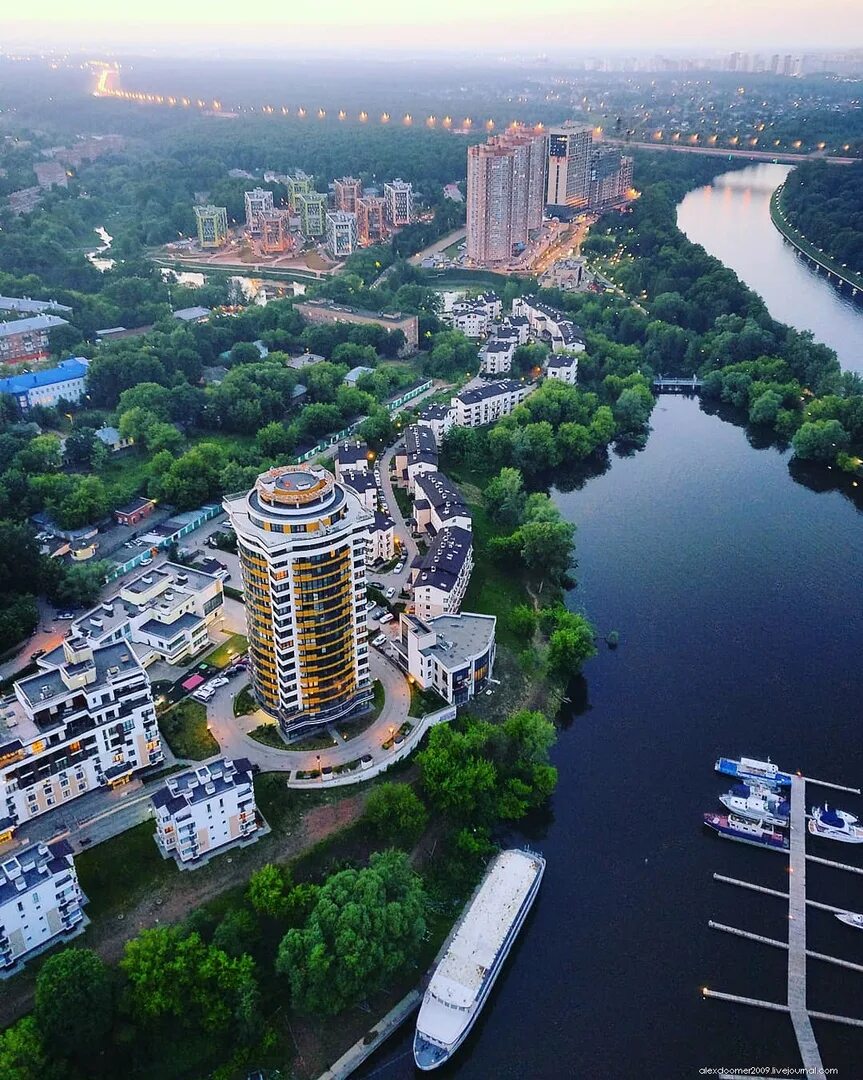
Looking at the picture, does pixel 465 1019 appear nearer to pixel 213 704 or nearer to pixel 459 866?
pixel 459 866

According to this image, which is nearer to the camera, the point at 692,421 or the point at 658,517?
the point at 658,517

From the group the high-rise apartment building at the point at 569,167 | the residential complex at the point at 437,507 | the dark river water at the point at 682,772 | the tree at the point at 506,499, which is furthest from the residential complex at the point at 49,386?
the high-rise apartment building at the point at 569,167

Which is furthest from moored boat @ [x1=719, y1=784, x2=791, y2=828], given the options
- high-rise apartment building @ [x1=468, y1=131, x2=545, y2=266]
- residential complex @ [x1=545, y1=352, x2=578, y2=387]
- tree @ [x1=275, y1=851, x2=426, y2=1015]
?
high-rise apartment building @ [x1=468, y1=131, x2=545, y2=266]

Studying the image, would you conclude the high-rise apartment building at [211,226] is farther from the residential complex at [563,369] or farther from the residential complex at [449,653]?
the residential complex at [449,653]

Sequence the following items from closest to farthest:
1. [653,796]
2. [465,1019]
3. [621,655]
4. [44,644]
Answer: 1. [465,1019]
2. [653,796]
3. [44,644]
4. [621,655]

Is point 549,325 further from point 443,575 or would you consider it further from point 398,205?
point 398,205

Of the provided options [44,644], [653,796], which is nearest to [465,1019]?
[653,796]

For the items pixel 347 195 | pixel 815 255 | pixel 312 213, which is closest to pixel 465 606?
pixel 312 213
